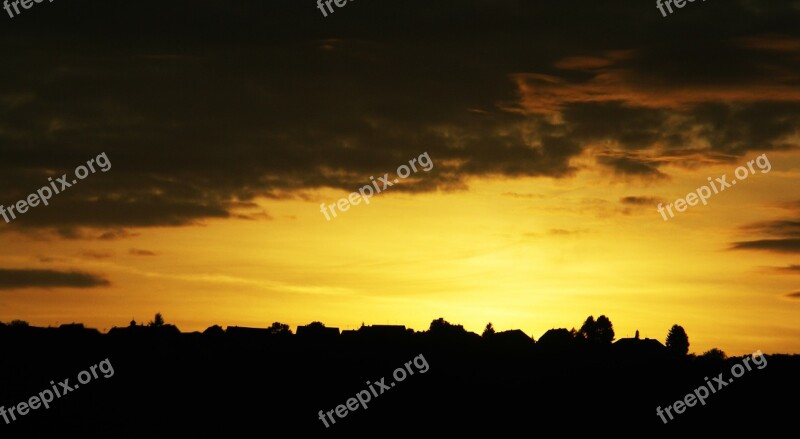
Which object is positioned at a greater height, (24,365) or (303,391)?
(24,365)

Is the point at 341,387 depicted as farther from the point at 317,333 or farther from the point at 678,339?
the point at 678,339

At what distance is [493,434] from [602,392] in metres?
13.6

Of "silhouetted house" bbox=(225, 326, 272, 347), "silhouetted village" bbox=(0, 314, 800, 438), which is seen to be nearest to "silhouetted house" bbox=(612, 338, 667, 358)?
"silhouetted village" bbox=(0, 314, 800, 438)

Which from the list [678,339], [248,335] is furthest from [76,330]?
[678,339]

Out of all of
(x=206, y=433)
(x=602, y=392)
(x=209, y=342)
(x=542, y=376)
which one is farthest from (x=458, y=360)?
(x=206, y=433)

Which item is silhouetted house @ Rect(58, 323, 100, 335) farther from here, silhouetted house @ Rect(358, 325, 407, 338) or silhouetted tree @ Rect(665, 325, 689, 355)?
silhouetted tree @ Rect(665, 325, 689, 355)

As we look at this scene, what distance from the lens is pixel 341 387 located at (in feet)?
→ 335

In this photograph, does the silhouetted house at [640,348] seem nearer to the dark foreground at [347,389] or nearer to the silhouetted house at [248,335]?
the dark foreground at [347,389]

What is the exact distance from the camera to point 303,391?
9950cm

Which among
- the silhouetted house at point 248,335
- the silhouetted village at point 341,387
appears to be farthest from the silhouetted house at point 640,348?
the silhouetted house at point 248,335

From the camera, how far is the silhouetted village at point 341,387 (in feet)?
302

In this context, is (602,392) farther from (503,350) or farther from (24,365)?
(24,365)

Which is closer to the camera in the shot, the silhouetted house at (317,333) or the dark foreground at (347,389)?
the dark foreground at (347,389)

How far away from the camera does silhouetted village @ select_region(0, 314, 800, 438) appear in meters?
92.0
